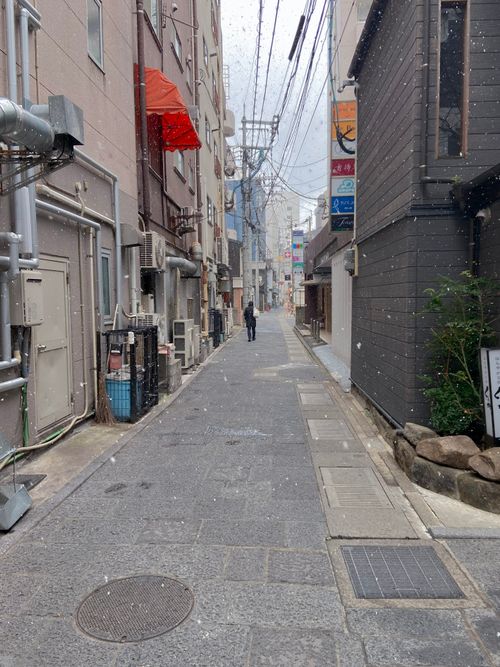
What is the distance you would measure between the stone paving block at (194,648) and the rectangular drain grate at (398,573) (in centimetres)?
89

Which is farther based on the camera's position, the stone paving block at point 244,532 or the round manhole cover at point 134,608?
the stone paving block at point 244,532

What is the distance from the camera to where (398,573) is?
3.42 meters

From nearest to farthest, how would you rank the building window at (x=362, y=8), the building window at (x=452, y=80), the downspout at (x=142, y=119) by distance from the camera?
the building window at (x=452, y=80) < the downspout at (x=142, y=119) < the building window at (x=362, y=8)

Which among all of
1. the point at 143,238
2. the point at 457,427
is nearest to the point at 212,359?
the point at 143,238

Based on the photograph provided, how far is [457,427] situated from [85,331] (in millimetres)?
5228

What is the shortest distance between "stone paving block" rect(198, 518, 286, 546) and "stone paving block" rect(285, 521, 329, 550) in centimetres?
6

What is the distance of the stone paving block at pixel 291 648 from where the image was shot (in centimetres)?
256

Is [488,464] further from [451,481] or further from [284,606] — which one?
[284,606]

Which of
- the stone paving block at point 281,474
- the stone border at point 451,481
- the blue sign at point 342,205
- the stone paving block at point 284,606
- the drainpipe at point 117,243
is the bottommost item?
the stone paving block at point 284,606

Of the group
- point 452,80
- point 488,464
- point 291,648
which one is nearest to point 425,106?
point 452,80

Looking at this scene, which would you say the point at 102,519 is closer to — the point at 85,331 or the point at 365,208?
the point at 85,331

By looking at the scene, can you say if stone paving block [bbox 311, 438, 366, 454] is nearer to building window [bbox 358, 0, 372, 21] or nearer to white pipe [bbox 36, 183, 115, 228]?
white pipe [bbox 36, 183, 115, 228]

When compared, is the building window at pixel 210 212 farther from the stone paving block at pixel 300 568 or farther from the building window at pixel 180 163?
the stone paving block at pixel 300 568

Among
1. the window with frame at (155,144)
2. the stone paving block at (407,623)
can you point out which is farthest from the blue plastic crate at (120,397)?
the window with frame at (155,144)
